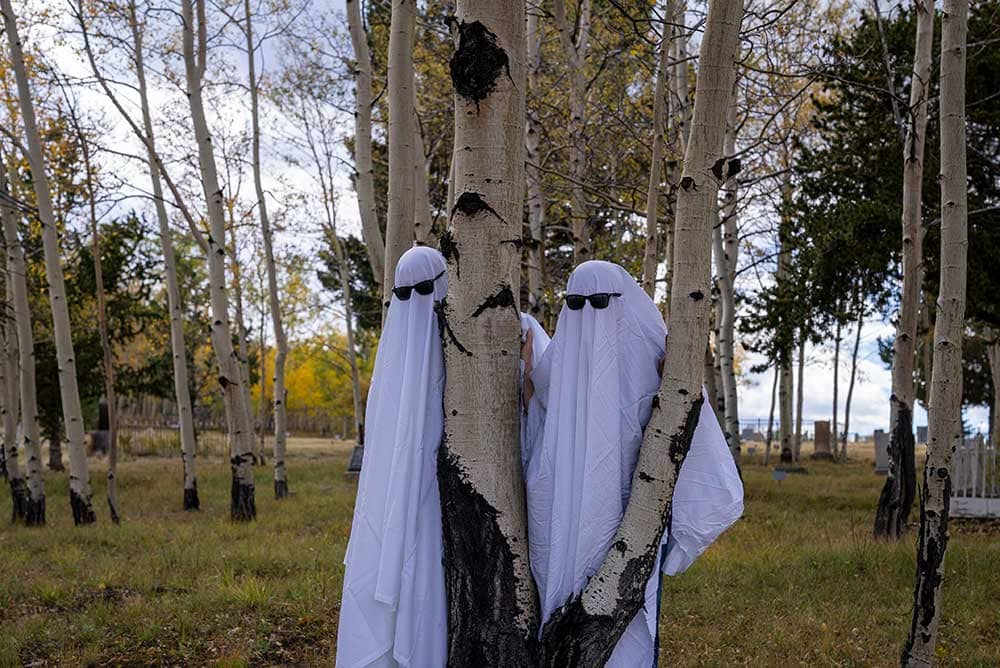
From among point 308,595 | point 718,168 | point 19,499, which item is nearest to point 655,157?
point 718,168

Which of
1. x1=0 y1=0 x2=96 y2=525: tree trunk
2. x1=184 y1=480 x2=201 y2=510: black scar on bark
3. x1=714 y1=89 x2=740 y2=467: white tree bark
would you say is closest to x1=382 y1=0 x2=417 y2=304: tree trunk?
x1=0 y1=0 x2=96 y2=525: tree trunk

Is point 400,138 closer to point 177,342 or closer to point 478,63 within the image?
point 478,63

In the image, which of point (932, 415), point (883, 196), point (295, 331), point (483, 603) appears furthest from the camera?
point (295, 331)

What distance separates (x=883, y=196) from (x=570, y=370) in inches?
431

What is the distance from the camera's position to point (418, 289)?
3.12 metres

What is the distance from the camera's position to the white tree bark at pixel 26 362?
9.86 metres

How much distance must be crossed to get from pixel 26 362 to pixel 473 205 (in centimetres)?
951

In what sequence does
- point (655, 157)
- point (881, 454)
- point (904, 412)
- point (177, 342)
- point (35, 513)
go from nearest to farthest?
point (655, 157)
point (904, 412)
point (35, 513)
point (177, 342)
point (881, 454)

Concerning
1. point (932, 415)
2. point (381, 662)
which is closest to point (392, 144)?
point (381, 662)

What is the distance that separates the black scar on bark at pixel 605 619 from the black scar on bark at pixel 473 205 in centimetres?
98

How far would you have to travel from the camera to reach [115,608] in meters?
5.64

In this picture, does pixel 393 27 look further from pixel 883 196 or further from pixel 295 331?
pixel 295 331

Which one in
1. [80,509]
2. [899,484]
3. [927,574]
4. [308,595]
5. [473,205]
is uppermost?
[473,205]

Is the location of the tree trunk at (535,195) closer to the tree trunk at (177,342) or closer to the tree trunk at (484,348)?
the tree trunk at (484,348)
